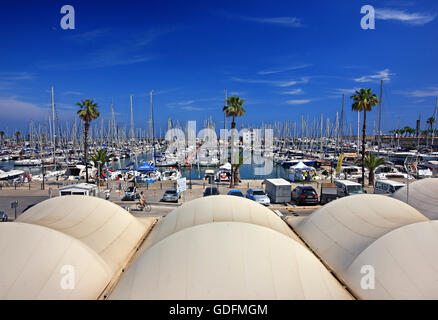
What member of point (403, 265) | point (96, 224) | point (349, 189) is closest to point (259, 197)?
point (349, 189)

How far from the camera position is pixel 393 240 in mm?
6867

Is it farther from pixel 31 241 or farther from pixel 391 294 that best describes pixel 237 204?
pixel 31 241

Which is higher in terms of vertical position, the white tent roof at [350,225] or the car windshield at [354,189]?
the white tent roof at [350,225]

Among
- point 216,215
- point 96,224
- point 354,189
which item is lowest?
point 354,189

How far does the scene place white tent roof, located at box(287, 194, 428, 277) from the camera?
8.20 meters

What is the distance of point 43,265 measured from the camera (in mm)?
6301

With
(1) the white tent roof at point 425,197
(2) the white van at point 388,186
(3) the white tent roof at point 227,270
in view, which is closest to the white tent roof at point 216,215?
(3) the white tent roof at point 227,270

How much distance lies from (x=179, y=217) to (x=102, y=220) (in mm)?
3114

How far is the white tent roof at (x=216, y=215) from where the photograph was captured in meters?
9.17

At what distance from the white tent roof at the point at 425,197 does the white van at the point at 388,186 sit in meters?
6.51

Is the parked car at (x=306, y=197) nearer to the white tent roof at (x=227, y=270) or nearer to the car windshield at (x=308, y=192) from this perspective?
the car windshield at (x=308, y=192)

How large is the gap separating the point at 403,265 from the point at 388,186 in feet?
71.5

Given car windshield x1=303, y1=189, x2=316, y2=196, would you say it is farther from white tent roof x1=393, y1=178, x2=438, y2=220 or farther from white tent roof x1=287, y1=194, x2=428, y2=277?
white tent roof x1=287, y1=194, x2=428, y2=277

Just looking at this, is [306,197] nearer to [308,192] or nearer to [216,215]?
[308,192]
